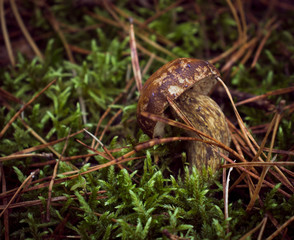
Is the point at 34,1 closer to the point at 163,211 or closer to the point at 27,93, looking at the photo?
the point at 27,93

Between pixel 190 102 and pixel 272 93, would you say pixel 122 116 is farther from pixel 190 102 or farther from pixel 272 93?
pixel 272 93

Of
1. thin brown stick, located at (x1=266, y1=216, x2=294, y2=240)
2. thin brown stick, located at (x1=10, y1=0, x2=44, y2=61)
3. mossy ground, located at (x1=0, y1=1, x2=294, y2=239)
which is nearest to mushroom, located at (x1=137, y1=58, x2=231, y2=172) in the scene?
mossy ground, located at (x1=0, y1=1, x2=294, y2=239)

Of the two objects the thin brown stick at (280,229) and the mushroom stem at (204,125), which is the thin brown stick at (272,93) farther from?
the thin brown stick at (280,229)

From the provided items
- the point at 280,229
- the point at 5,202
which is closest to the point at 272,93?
the point at 280,229

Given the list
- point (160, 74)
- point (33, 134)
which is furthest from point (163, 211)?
point (33, 134)

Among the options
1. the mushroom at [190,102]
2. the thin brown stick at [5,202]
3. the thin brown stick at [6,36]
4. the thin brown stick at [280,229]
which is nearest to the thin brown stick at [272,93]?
the mushroom at [190,102]

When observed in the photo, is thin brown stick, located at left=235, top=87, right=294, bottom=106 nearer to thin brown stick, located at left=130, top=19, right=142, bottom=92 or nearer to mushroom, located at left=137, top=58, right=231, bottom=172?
mushroom, located at left=137, top=58, right=231, bottom=172

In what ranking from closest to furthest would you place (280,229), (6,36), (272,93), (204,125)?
(280,229) → (204,125) → (272,93) → (6,36)
